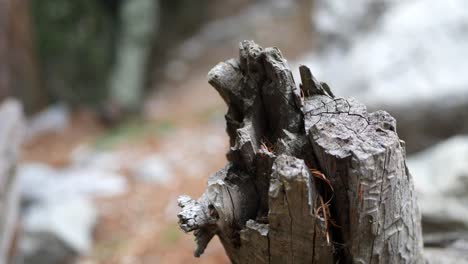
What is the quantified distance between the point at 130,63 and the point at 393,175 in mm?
7452

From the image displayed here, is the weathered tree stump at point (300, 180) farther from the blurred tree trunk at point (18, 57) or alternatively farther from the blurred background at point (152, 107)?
the blurred tree trunk at point (18, 57)

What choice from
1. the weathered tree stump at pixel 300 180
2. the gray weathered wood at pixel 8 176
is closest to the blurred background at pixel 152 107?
the gray weathered wood at pixel 8 176

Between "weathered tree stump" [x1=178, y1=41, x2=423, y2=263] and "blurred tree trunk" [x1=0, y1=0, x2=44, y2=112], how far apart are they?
4.99 m

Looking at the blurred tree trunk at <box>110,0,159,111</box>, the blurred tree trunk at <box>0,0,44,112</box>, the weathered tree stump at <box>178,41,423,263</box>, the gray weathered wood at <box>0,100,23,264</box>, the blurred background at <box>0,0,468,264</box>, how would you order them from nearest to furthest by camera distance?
the weathered tree stump at <box>178,41,423,263</box> → the gray weathered wood at <box>0,100,23,264</box> → the blurred background at <box>0,0,468,264</box> → the blurred tree trunk at <box>0,0,44,112</box> → the blurred tree trunk at <box>110,0,159,111</box>

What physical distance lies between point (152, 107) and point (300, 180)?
8000 millimetres

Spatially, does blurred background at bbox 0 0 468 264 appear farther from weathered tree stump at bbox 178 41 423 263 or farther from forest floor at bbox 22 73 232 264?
weathered tree stump at bbox 178 41 423 263

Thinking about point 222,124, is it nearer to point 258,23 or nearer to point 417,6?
point 417,6

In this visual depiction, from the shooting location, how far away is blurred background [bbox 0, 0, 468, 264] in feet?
13.1

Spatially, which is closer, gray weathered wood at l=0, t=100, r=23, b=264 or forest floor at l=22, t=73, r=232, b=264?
gray weathered wood at l=0, t=100, r=23, b=264

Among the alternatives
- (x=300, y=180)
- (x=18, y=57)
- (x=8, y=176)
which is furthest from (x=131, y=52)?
(x=300, y=180)

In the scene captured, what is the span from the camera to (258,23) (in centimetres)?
1080

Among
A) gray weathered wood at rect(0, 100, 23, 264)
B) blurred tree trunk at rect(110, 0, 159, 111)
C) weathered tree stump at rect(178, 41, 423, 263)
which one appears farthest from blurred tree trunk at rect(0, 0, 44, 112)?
weathered tree stump at rect(178, 41, 423, 263)

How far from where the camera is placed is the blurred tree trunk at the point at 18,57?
605cm

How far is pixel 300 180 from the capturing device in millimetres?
1301
